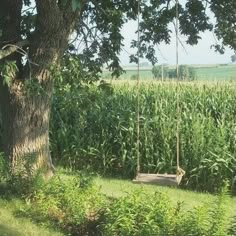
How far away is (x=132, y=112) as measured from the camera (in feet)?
35.6

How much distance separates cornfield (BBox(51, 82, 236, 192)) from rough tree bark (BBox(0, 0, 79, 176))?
1896 millimetres

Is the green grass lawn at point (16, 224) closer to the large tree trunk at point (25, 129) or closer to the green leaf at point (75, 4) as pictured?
the large tree trunk at point (25, 129)

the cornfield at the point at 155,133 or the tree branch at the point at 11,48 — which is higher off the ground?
the tree branch at the point at 11,48

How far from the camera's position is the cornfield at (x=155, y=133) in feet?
31.0

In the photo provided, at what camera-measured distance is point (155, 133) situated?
10.2 metres

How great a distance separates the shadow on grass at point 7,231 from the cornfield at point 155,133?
→ 133 inches

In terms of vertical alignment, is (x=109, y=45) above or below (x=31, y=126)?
above

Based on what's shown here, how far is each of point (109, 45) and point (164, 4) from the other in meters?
1.57

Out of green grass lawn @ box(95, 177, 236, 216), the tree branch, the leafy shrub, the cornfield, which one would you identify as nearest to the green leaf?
the tree branch

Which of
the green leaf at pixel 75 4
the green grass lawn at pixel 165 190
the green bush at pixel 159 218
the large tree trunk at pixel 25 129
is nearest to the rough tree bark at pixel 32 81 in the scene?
the large tree trunk at pixel 25 129

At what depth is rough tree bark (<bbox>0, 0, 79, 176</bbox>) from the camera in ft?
22.7

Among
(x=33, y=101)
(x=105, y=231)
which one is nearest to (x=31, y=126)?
(x=33, y=101)

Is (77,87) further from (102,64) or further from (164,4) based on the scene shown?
(164,4)

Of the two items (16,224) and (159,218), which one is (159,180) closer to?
(159,218)
